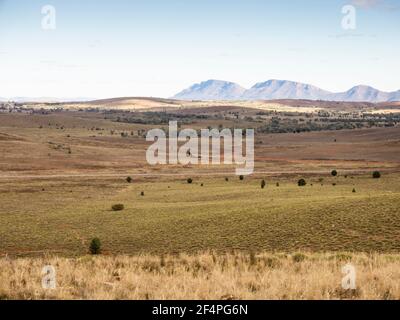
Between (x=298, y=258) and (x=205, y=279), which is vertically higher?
(x=205, y=279)

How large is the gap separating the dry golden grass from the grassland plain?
9.31 metres

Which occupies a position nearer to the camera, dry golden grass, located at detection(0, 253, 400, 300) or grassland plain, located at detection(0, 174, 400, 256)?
dry golden grass, located at detection(0, 253, 400, 300)

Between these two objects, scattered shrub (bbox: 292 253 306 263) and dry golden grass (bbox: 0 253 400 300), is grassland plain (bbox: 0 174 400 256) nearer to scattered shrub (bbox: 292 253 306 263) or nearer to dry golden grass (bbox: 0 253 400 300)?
scattered shrub (bbox: 292 253 306 263)

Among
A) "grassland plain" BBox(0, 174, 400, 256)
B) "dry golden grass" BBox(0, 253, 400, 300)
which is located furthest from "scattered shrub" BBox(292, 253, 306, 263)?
"grassland plain" BBox(0, 174, 400, 256)

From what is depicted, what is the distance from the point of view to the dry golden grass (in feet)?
36.7

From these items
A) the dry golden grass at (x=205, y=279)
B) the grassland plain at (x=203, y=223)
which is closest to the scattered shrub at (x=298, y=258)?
the dry golden grass at (x=205, y=279)

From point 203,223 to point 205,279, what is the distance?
2097 centimetres

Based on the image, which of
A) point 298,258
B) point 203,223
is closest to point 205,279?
point 298,258

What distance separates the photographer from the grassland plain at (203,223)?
27750 mm

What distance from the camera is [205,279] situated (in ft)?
43.8

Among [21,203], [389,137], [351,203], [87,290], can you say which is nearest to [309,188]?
[351,203]

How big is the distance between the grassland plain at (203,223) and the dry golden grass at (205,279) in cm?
931

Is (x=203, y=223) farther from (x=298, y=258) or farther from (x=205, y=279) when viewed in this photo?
(x=205, y=279)
